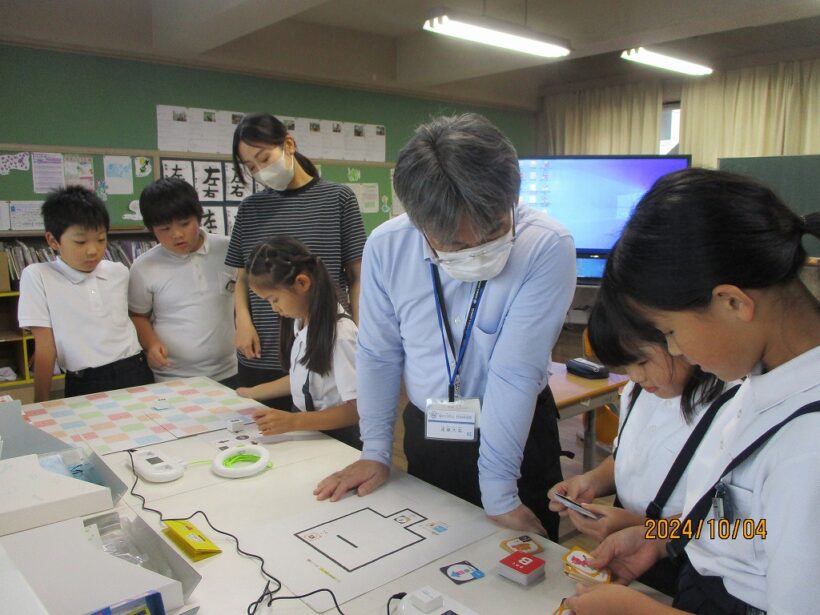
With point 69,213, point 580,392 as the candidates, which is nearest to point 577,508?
point 580,392

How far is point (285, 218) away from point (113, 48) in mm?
3061

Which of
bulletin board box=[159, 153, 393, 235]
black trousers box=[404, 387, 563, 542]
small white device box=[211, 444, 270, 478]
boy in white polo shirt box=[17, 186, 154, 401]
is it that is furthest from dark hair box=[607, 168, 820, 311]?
bulletin board box=[159, 153, 393, 235]

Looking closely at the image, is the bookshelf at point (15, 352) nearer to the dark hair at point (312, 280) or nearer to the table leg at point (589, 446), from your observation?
the dark hair at point (312, 280)

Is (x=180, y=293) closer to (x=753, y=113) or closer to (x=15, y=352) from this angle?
(x=15, y=352)

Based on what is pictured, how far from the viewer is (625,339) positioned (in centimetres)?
96

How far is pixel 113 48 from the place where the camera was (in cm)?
425

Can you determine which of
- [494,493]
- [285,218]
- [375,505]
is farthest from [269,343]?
[494,493]

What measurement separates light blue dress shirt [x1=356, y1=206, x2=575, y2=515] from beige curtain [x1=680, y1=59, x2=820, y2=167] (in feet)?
18.2

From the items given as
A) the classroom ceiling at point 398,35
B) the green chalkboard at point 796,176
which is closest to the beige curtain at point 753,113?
the classroom ceiling at point 398,35

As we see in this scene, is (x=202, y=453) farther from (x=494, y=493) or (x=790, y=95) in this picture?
(x=790, y=95)

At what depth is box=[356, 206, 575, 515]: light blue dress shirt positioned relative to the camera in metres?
1.18

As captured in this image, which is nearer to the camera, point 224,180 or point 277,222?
point 277,222

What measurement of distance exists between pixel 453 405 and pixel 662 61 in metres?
4.97

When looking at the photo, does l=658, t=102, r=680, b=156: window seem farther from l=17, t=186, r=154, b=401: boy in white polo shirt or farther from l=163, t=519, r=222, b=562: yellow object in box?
l=163, t=519, r=222, b=562: yellow object in box
